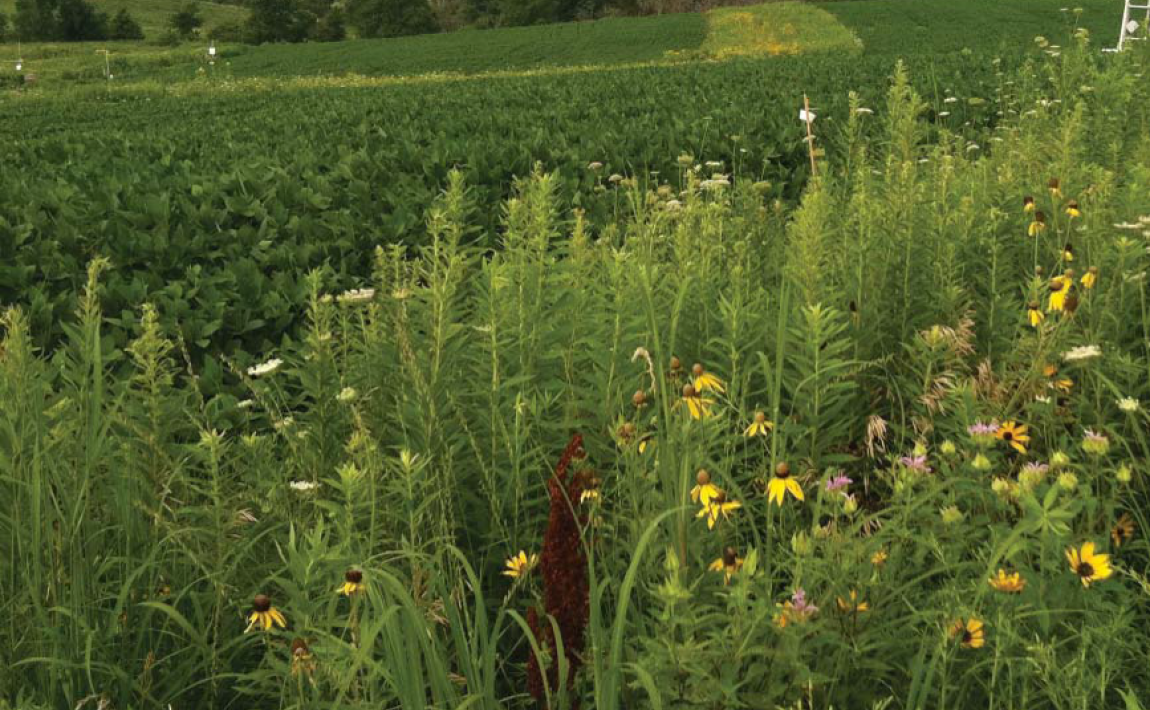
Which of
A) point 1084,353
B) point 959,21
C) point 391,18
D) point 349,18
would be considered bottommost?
point 959,21

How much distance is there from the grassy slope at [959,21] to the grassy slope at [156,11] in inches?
2418

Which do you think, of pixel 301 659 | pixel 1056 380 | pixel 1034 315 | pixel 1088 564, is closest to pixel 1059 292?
pixel 1034 315

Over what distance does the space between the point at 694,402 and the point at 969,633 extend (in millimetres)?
679

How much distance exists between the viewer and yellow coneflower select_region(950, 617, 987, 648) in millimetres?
1830

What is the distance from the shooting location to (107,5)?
336 ft

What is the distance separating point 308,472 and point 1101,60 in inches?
610

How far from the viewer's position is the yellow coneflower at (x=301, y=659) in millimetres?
1914

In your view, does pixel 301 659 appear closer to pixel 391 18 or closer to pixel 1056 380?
pixel 1056 380

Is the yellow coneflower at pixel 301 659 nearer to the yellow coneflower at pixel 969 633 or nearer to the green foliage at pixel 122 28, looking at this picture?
the yellow coneflower at pixel 969 633

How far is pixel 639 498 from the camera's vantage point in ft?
7.76

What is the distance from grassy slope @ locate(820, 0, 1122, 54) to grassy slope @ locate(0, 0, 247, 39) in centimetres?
6141

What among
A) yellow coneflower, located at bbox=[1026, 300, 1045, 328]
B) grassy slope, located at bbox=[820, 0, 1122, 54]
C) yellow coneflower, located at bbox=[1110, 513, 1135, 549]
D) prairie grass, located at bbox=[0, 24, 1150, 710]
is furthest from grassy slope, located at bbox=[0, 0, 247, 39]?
yellow coneflower, located at bbox=[1110, 513, 1135, 549]

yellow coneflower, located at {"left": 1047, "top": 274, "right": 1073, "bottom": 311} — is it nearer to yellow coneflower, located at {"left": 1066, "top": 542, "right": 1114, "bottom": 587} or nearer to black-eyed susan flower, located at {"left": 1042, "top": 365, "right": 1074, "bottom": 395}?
black-eyed susan flower, located at {"left": 1042, "top": 365, "right": 1074, "bottom": 395}

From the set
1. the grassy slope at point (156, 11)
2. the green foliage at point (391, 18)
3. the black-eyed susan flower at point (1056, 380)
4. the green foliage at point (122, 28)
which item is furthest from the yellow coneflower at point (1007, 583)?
the grassy slope at point (156, 11)
